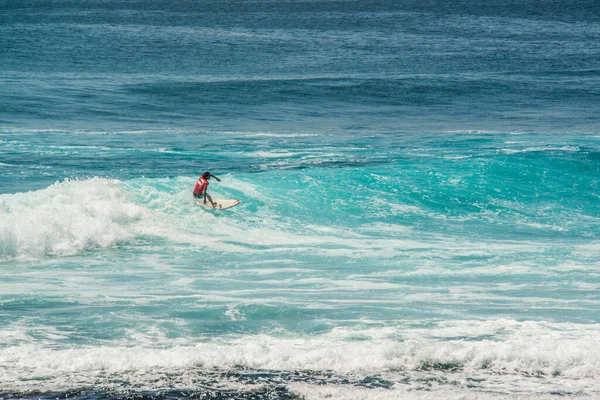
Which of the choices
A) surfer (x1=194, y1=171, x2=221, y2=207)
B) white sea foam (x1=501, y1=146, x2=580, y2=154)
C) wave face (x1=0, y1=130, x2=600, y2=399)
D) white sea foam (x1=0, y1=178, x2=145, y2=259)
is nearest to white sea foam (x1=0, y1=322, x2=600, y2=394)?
wave face (x1=0, y1=130, x2=600, y2=399)

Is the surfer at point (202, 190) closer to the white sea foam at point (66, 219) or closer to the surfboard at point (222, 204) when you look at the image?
the surfboard at point (222, 204)

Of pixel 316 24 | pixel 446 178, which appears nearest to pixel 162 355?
pixel 446 178

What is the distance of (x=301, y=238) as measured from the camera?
18.9 m

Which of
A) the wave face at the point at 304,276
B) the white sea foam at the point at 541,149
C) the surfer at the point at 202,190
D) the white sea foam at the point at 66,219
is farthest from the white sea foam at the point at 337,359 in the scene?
the white sea foam at the point at 541,149

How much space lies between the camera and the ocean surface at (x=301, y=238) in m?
9.77

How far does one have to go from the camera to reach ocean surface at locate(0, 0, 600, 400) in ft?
32.1

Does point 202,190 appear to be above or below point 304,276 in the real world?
above

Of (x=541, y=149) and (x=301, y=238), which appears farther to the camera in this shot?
(x=541, y=149)

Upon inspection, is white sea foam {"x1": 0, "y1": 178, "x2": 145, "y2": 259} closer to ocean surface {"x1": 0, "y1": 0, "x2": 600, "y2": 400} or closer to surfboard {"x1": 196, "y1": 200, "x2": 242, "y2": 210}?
ocean surface {"x1": 0, "y1": 0, "x2": 600, "y2": 400}

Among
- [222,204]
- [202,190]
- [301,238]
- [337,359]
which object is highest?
[202,190]

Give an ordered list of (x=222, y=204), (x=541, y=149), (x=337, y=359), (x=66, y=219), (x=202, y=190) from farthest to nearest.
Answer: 1. (x=541, y=149)
2. (x=222, y=204)
3. (x=202, y=190)
4. (x=66, y=219)
5. (x=337, y=359)

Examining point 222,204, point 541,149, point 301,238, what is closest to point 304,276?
point 301,238

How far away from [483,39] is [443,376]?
252 feet

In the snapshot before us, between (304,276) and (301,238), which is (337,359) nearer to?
(304,276)
